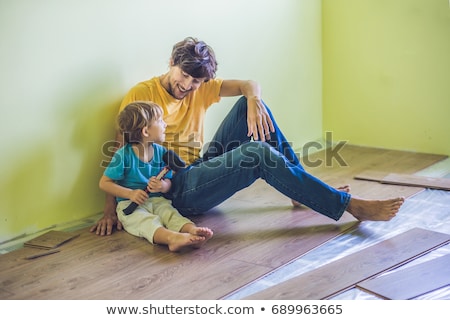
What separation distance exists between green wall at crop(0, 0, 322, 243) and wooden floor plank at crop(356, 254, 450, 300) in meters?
1.45

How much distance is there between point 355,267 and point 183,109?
1197 mm

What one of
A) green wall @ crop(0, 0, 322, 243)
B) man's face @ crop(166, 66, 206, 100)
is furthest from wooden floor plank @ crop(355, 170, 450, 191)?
man's face @ crop(166, 66, 206, 100)

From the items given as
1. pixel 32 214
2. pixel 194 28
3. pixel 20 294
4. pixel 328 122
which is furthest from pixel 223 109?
pixel 20 294

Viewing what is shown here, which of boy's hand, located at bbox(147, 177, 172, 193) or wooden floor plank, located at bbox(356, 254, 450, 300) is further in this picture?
boy's hand, located at bbox(147, 177, 172, 193)

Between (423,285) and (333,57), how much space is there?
2500 millimetres

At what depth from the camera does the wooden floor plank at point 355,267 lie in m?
2.22

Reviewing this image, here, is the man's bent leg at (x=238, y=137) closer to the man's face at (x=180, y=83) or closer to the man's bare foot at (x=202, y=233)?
the man's face at (x=180, y=83)

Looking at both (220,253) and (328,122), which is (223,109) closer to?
(328,122)

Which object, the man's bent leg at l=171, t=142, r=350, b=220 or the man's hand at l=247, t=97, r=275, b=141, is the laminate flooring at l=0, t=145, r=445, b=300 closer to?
the man's bent leg at l=171, t=142, r=350, b=220

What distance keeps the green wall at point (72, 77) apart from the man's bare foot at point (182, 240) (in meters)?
0.67

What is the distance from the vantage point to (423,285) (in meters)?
2.24

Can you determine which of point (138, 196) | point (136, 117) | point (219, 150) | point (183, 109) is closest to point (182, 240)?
point (138, 196)

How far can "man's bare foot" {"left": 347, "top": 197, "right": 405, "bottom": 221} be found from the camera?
281 centimetres

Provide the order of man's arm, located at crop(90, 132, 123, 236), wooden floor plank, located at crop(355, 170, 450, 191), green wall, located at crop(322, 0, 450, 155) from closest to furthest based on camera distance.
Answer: man's arm, located at crop(90, 132, 123, 236), wooden floor plank, located at crop(355, 170, 450, 191), green wall, located at crop(322, 0, 450, 155)
